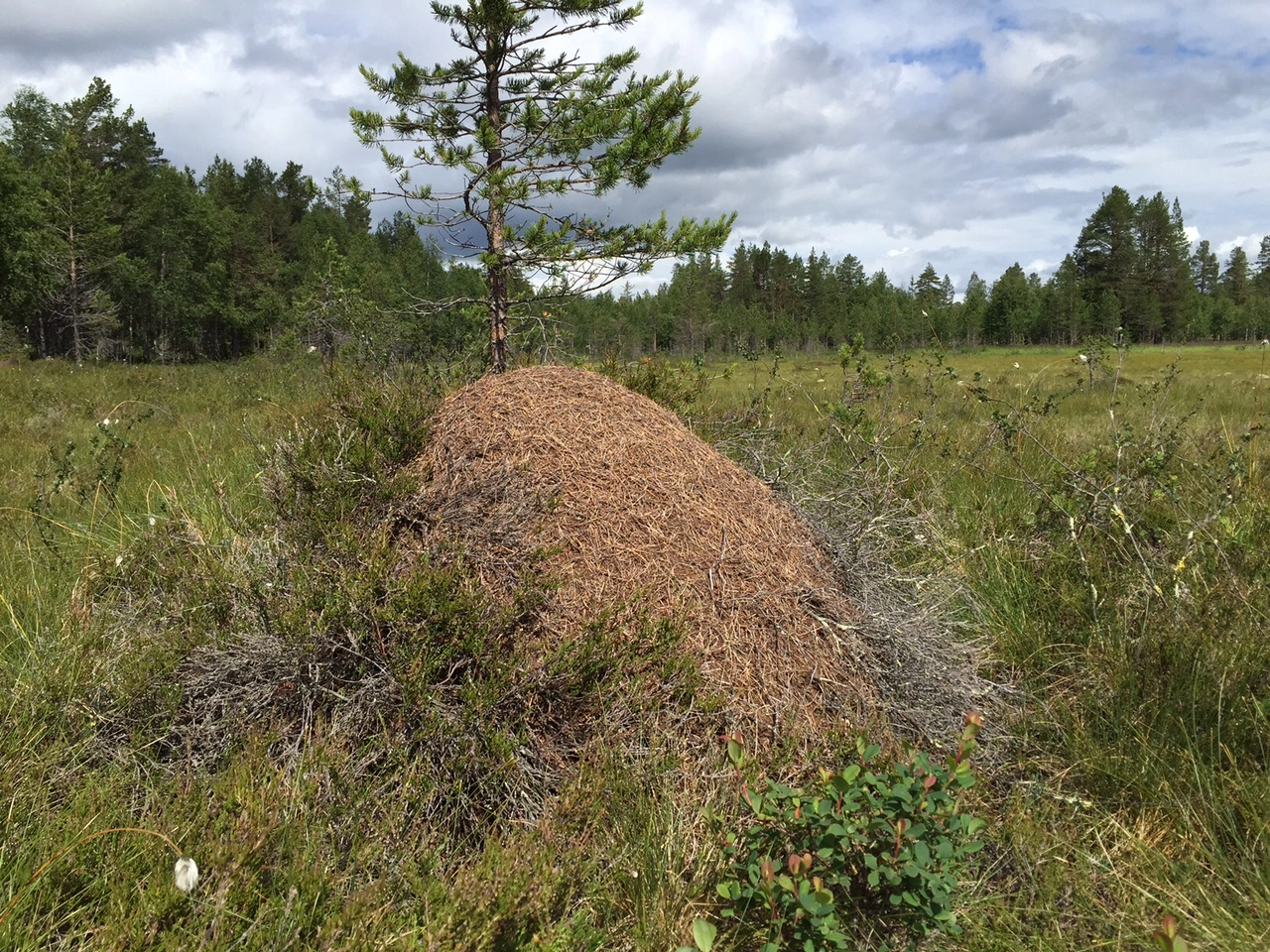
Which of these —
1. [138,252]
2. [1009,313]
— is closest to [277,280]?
[138,252]

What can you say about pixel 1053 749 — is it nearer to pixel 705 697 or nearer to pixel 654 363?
pixel 705 697

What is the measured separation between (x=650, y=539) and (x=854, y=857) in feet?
5.02

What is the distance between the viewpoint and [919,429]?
5797mm

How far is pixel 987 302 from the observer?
2867 inches

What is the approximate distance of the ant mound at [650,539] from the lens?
2852 millimetres

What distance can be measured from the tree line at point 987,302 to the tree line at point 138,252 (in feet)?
60.4

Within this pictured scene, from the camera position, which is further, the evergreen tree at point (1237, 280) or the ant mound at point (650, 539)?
the evergreen tree at point (1237, 280)

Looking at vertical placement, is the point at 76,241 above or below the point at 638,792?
above

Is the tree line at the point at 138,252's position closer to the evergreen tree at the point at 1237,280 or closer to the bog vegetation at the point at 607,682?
the bog vegetation at the point at 607,682

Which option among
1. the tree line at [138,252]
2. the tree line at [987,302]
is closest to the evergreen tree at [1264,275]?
the tree line at [987,302]

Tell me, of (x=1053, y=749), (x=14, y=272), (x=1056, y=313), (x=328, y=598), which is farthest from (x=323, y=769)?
(x=1056, y=313)

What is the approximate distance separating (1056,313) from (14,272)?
223 feet

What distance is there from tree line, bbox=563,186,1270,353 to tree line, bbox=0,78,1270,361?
22 centimetres

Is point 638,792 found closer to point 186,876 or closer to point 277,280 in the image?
point 186,876
